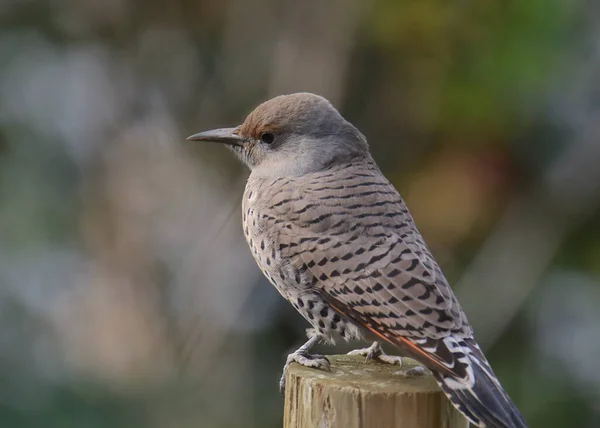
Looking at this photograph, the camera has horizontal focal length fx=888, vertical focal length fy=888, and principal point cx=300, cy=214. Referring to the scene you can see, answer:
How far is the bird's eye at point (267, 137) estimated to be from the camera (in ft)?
10.7

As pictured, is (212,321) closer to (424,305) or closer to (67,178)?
(67,178)

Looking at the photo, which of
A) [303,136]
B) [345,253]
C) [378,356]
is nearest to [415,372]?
[378,356]

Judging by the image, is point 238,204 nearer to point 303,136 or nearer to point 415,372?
point 303,136

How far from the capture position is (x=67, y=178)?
234 inches

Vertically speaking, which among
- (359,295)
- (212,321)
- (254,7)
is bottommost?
(212,321)

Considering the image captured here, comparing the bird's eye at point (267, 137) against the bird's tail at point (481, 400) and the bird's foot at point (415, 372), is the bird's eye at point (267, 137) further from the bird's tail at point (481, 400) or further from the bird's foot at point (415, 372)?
the bird's tail at point (481, 400)

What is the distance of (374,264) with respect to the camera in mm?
2693

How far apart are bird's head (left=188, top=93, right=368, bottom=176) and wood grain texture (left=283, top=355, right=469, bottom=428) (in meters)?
0.91

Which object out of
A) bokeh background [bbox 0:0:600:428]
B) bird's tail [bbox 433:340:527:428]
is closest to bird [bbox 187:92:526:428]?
bird's tail [bbox 433:340:527:428]

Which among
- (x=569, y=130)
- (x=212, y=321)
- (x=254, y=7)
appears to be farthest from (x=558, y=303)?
(x=254, y=7)

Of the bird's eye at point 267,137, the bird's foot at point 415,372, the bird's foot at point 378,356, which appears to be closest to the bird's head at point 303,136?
the bird's eye at point 267,137

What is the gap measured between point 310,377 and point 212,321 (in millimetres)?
3033

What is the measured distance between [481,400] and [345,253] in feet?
2.16

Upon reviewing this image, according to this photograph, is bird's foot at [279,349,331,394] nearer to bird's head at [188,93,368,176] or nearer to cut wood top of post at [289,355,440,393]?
cut wood top of post at [289,355,440,393]
